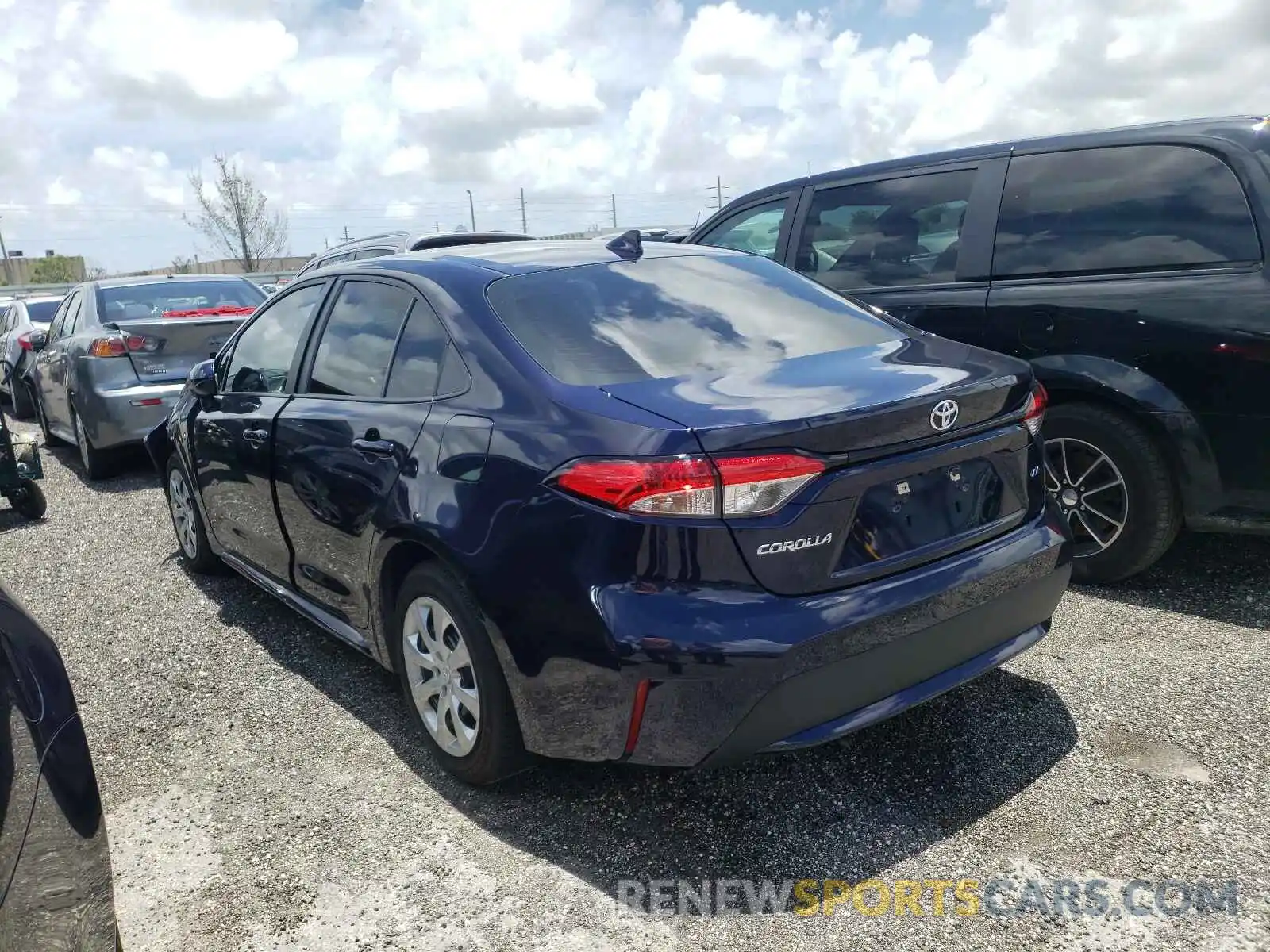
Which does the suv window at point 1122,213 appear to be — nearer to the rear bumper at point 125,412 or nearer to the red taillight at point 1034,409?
the red taillight at point 1034,409

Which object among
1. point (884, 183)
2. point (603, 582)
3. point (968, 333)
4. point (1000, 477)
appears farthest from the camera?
point (884, 183)

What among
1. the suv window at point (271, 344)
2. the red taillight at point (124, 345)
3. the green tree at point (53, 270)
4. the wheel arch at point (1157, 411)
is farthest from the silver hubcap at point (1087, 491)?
the green tree at point (53, 270)

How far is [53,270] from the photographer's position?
68.0 m

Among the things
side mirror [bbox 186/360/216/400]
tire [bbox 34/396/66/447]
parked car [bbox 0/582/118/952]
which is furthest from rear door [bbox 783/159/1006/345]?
tire [bbox 34/396/66/447]

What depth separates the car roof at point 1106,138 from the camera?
3841 millimetres

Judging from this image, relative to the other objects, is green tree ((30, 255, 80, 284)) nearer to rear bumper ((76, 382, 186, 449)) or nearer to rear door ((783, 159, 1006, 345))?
rear bumper ((76, 382, 186, 449))

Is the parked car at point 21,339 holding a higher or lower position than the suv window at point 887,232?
lower

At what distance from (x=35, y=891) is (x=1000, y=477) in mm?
2465

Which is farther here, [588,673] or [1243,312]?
[1243,312]

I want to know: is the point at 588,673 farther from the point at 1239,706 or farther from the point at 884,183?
the point at 884,183

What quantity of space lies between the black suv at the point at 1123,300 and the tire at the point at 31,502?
572cm

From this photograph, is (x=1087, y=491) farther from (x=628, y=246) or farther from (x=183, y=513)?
(x=183, y=513)

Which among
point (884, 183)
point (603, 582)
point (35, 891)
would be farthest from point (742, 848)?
point (884, 183)

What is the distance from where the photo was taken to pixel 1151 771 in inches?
114
